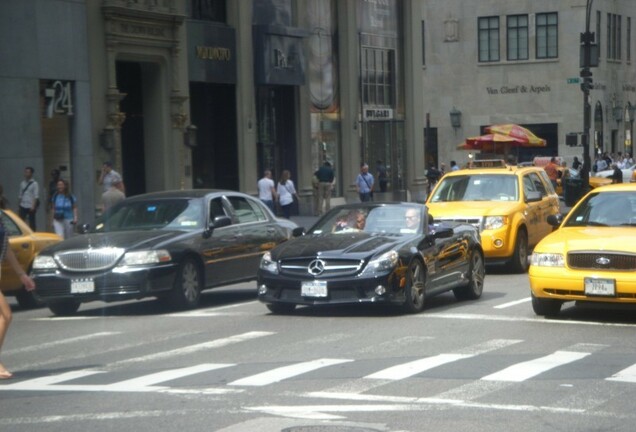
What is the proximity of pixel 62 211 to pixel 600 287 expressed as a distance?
537 inches

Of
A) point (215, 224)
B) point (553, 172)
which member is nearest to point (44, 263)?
point (215, 224)

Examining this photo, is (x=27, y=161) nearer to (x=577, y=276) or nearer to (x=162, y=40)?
(x=162, y=40)

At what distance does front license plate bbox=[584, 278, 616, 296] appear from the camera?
1443 cm

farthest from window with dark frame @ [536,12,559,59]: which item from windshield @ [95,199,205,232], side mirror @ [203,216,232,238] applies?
side mirror @ [203,216,232,238]

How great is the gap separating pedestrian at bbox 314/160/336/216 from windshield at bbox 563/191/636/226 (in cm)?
2380

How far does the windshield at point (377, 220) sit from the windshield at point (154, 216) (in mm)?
1867

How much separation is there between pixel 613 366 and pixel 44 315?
867 cm

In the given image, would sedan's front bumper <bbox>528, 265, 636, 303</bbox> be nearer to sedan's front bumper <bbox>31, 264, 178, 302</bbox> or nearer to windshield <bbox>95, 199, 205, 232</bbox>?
sedan's front bumper <bbox>31, 264, 178, 302</bbox>

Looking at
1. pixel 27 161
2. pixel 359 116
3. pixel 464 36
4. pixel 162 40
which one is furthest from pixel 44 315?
pixel 464 36

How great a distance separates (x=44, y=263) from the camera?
16875mm

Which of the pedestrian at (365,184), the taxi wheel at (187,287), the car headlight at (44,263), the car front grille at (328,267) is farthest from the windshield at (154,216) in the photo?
the pedestrian at (365,184)

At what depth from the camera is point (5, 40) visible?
2962cm

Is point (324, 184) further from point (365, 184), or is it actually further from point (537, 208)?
point (537, 208)

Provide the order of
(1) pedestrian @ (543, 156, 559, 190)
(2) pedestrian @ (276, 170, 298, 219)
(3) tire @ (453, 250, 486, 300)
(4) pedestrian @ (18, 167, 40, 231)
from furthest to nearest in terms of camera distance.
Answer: (1) pedestrian @ (543, 156, 559, 190), (2) pedestrian @ (276, 170, 298, 219), (4) pedestrian @ (18, 167, 40, 231), (3) tire @ (453, 250, 486, 300)
